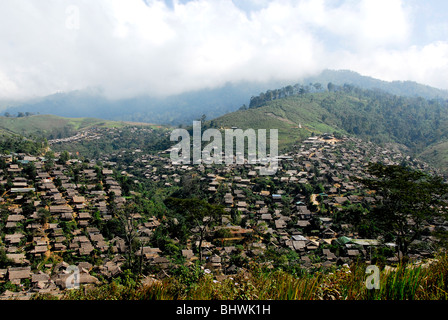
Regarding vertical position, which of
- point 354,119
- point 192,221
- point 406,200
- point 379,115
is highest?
point 379,115

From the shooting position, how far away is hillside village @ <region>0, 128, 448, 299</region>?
13844mm

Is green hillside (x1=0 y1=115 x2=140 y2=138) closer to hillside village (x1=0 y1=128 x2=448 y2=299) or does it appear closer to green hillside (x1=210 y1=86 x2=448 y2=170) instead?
green hillside (x1=210 y1=86 x2=448 y2=170)

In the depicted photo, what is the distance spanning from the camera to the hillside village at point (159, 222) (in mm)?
13844

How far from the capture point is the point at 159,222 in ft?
71.6

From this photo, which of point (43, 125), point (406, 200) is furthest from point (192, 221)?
point (43, 125)

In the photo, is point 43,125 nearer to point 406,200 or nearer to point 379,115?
point 379,115

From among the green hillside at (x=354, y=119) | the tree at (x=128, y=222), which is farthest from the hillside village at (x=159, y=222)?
the green hillside at (x=354, y=119)

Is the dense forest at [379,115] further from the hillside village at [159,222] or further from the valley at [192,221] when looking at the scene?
the hillside village at [159,222]

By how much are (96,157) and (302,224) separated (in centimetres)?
5379

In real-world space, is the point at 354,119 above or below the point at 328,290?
above

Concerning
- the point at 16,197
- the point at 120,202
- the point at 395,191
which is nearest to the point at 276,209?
the point at 120,202

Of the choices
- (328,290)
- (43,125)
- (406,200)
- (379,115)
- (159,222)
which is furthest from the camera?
(43,125)
